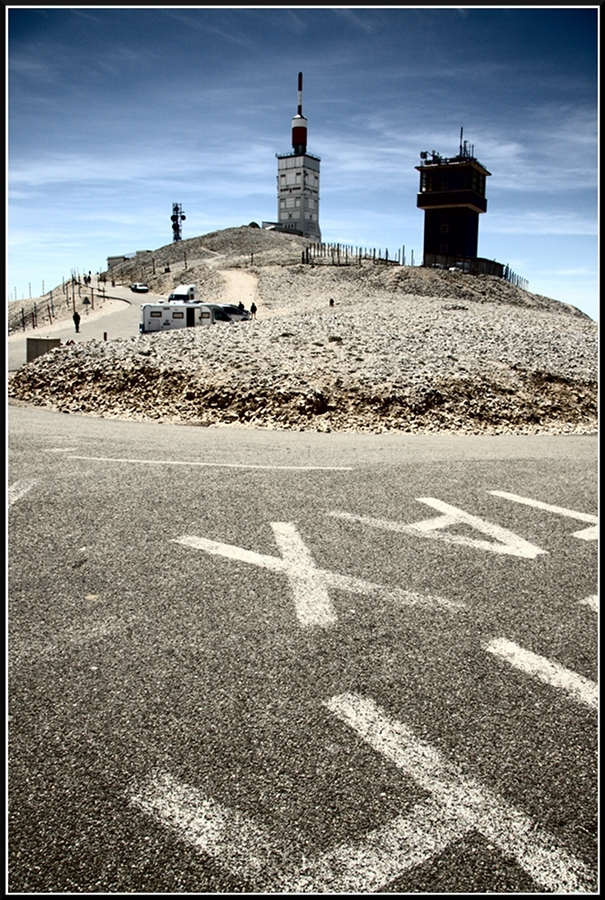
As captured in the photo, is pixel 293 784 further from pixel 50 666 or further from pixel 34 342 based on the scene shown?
pixel 34 342

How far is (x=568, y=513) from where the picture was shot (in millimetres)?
6555

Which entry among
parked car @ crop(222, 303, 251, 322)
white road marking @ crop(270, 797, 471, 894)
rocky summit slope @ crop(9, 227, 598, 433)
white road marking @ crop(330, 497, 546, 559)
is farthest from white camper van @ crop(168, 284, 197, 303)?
white road marking @ crop(270, 797, 471, 894)

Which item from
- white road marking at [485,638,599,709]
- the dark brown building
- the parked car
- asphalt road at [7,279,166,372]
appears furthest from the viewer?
the dark brown building

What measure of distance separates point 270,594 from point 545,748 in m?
2.13

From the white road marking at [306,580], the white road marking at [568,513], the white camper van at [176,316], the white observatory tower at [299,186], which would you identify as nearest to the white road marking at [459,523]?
the white road marking at [568,513]

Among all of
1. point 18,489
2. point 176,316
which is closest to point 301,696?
point 18,489

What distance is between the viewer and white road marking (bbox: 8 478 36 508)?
22.4ft

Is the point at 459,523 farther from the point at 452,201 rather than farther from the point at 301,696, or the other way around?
the point at 452,201

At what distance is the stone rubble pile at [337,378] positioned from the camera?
13.9 meters

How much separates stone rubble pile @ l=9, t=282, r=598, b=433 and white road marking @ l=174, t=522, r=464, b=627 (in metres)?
7.90

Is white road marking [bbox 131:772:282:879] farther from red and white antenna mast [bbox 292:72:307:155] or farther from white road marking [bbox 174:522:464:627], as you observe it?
red and white antenna mast [bbox 292:72:307:155]

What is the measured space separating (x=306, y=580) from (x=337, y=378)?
10.8 metres

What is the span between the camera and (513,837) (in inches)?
95.7

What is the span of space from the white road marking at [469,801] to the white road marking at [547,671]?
3.05ft
